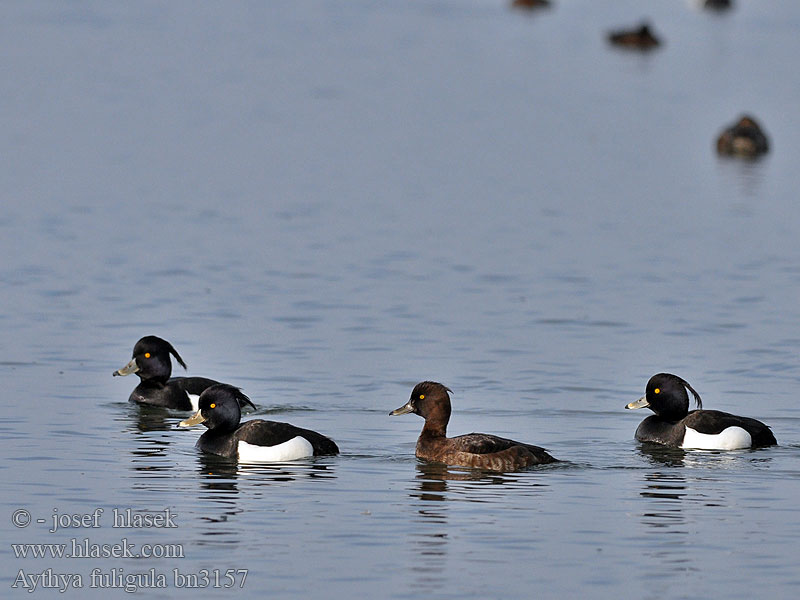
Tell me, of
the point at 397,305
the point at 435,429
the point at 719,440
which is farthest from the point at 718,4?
the point at 435,429

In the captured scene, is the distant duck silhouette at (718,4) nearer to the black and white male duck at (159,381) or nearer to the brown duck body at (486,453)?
the black and white male duck at (159,381)

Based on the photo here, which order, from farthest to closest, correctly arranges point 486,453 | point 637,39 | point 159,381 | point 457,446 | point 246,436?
1. point 637,39
2. point 159,381
3. point 246,436
4. point 457,446
5. point 486,453

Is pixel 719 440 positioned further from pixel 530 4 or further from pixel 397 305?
pixel 530 4

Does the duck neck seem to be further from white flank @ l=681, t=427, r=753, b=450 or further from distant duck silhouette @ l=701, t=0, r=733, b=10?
distant duck silhouette @ l=701, t=0, r=733, b=10

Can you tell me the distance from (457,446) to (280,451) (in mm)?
1495

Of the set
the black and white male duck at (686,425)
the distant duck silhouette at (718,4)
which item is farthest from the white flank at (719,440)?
the distant duck silhouette at (718,4)

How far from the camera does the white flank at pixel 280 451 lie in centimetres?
1444

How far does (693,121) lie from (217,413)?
2971 centimetres

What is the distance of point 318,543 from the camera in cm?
1185

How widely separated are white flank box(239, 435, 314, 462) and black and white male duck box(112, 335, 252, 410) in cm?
251

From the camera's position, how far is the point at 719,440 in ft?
50.4

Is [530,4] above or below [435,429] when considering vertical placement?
above

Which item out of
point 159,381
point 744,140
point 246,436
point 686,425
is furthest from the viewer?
point 744,140

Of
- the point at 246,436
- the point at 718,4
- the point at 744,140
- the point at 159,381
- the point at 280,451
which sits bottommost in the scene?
the point at 280,451
